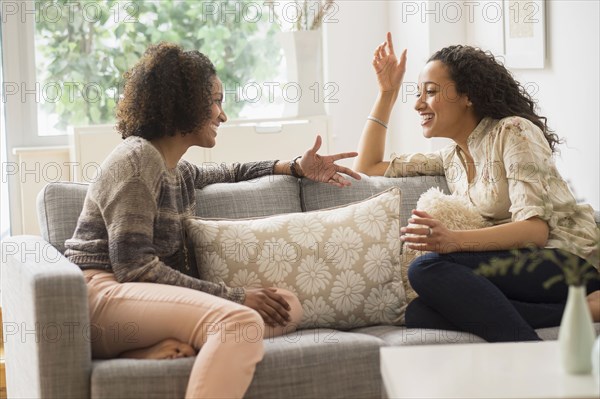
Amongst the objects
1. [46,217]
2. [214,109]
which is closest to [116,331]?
[46,217]

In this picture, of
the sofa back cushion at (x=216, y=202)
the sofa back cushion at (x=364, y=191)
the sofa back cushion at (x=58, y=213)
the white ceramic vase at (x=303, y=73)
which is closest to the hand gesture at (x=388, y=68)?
the sofa back cushion at (x=364, y=191)

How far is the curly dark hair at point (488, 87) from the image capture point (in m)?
2.79

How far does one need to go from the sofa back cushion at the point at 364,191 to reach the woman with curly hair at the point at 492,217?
0.10 m

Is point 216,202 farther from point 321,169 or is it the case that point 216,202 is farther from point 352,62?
point 352,62

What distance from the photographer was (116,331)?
7.54 feet

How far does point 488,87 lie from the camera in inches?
110

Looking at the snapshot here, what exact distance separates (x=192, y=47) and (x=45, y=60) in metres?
0.73

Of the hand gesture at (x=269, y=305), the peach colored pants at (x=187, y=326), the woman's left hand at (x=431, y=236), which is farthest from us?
the woman's left hand at (x=431, y=236)

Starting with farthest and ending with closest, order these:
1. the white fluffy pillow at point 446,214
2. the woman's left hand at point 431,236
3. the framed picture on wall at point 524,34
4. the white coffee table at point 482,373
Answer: the framed picture on wall at point 524,34 → the white fluffy pillow at point 446,214 → the woman's left hand at point 431,236 → the white coffee table at point 482,373

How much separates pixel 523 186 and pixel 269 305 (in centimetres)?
Answer: 76

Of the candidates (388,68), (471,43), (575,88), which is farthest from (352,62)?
(388,68)

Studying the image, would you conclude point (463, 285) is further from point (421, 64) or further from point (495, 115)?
point (421, 64)

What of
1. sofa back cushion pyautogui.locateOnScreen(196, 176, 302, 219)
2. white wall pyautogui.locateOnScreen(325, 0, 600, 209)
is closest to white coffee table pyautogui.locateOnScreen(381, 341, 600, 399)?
sofa back cushion pyautogui.locateOnScreen(196, 176, 302, 219)

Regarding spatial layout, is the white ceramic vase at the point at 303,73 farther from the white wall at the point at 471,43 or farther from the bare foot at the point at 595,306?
the bare foot at the point at 595,306
